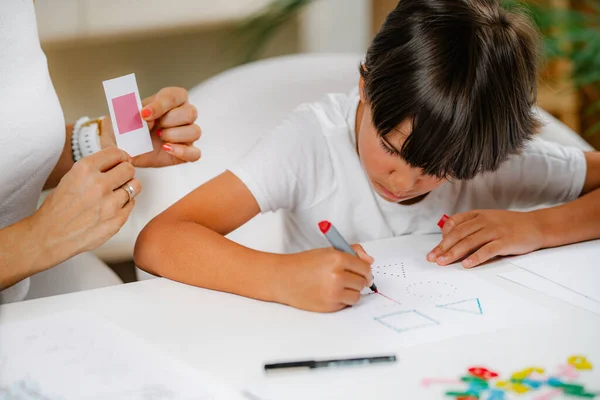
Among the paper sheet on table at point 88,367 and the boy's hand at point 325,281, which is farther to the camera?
the boy's hand at point 325,281

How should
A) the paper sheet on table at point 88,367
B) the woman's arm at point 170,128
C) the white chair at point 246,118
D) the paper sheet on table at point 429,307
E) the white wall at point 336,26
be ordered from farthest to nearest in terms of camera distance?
the white wall at point 336,26 → the white chair at point 246,118 → the woman's arm at point 170,128 → the paper sheet on table at point 429,307 → the paper sheet on table at point 88,367

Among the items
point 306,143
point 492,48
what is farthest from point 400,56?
point 306,143

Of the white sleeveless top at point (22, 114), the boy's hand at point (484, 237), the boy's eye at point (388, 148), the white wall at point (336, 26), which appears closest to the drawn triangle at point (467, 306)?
the boy's hand at point (484, 237)

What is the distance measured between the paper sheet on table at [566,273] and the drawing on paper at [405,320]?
0.17m

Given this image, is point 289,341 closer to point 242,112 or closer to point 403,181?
point 403,181

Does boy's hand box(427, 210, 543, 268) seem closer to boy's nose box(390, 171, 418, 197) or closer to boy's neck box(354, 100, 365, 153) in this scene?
boy's nose box(390, 171, 418, 197)

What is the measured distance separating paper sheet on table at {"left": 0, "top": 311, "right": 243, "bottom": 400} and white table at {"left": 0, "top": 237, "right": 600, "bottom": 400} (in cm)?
2

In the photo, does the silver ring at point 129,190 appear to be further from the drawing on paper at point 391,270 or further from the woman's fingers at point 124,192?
the drawing on paper at point 391,270

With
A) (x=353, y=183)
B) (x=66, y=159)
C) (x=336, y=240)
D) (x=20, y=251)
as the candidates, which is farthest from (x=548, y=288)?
(x=66, y=159)

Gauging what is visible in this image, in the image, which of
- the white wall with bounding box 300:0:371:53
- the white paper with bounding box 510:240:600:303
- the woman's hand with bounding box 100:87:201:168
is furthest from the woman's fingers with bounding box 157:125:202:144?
the white wall with bounding box 300:0:371:53

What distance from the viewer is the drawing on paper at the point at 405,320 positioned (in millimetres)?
708

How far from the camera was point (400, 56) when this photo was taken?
854mm

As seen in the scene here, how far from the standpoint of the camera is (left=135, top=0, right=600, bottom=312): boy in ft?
2.63

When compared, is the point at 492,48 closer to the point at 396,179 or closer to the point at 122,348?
the point at 396,179
